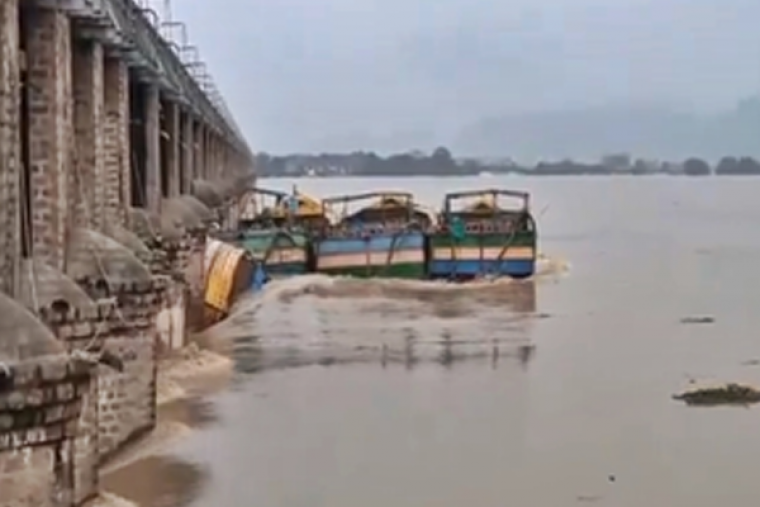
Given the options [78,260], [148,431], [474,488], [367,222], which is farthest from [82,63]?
[367,222]

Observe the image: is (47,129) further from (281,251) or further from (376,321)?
(281,251)

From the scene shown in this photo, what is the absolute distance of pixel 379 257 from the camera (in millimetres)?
46812

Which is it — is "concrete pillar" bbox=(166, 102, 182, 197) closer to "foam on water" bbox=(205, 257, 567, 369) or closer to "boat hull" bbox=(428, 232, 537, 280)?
"foam on water" bbox=(205, 257, 567, 369)

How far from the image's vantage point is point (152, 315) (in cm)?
1923

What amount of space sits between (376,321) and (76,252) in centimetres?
1854

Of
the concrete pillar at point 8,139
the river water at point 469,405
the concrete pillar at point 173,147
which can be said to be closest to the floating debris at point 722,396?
the river water at point 469,405

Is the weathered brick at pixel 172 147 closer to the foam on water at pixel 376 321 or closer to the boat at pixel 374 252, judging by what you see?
the foam on water at pixel 376 321

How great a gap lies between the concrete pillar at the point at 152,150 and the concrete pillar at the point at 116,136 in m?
5.36

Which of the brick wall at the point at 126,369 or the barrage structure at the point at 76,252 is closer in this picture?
the barrage structure at the point at 76,252

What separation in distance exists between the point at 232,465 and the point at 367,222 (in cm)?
3273

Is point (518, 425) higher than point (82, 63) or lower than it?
lower

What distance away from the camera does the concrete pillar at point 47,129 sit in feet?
55.8

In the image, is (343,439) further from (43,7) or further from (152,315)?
(43,7)

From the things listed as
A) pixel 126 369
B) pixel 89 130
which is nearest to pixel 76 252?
pixel 126 369
